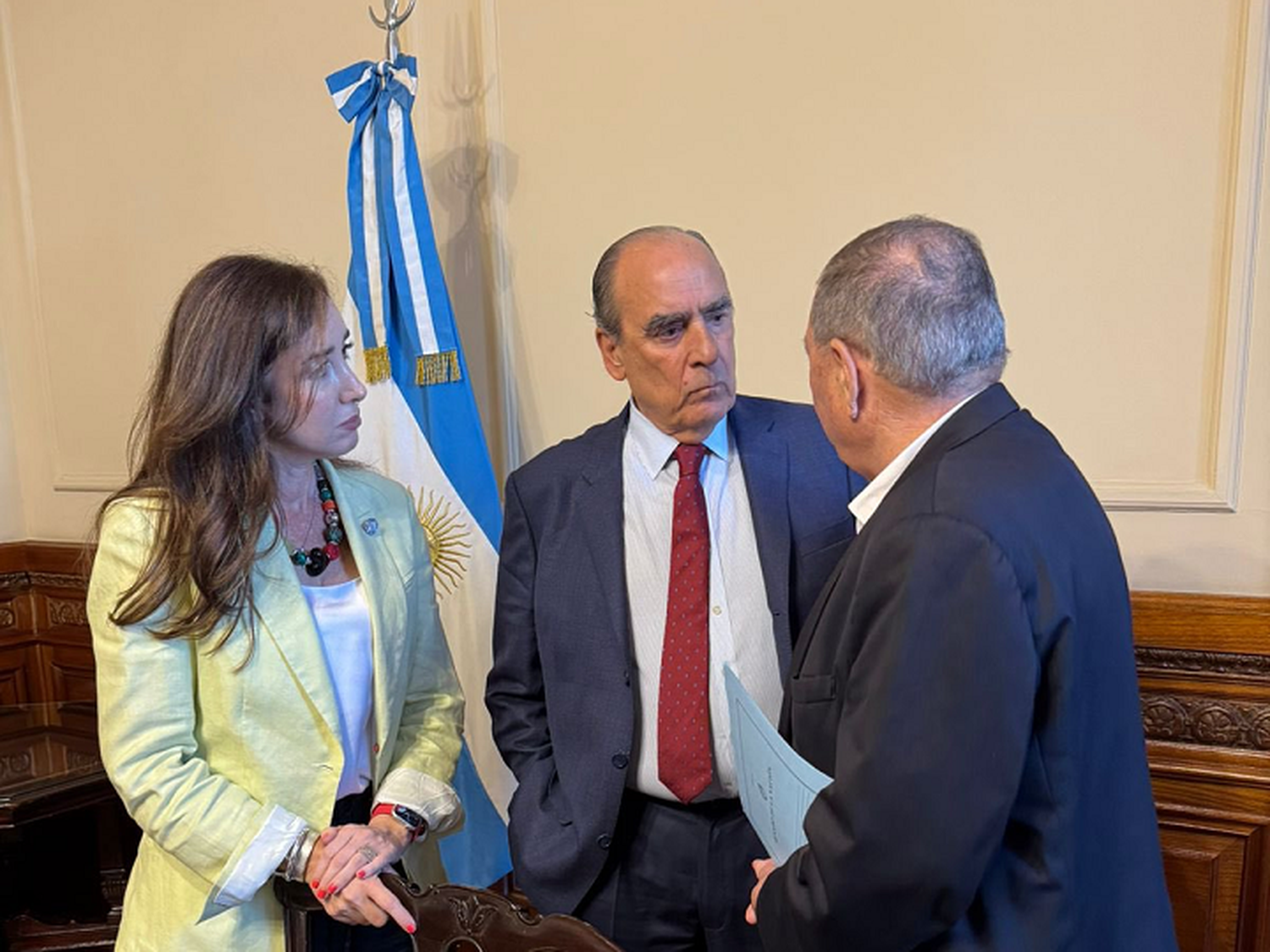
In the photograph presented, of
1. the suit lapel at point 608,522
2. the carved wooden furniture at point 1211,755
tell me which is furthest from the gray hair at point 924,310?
the carved wooden furniture at point 1211,755

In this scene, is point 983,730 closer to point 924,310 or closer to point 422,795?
point 924,310

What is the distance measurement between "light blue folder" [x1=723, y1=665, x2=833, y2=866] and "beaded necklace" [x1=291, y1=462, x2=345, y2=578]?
0.68 m

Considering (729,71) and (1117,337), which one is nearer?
(1117,337)

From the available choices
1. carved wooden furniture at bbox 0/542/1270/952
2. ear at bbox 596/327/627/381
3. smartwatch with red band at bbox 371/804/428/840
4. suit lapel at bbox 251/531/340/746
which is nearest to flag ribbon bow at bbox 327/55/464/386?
ear at bbox 596/327/627/381

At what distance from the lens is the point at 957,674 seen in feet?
3.09

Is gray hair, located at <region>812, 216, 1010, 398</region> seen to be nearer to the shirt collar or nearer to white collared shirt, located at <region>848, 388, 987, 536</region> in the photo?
white collared shirt, located at <region>848, 388, 987, 536</region>

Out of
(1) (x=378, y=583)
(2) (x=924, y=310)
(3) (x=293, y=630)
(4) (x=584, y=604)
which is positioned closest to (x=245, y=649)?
(3) (x=293, y=630)

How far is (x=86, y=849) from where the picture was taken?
2652 millimetres

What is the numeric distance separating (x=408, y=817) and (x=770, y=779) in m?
0.64

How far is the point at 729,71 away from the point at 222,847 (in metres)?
1.91

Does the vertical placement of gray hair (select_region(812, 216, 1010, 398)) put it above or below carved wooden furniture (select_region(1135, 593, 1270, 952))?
above

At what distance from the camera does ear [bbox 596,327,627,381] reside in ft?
5.53

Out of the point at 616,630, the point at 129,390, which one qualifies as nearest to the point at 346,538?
the point at 616,630

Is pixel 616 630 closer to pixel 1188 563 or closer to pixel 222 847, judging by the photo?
pixel 222 847
